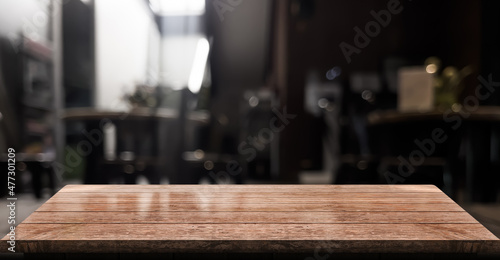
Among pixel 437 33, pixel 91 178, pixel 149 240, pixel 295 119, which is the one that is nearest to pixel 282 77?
pixel 295 119

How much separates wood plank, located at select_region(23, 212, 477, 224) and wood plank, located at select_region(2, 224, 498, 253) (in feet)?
0.22

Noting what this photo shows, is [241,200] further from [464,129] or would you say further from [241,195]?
[464,129]

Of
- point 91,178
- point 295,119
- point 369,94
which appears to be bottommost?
point 91,178

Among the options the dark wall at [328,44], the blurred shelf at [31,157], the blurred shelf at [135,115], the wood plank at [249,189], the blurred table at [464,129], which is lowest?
the blurred shelf at [31,157]

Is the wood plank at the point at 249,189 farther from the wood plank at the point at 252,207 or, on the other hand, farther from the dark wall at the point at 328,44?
the dark wall at the point at 328,44

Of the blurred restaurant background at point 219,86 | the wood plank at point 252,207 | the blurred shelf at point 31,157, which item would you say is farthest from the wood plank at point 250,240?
the blurred shelf at point 31,157

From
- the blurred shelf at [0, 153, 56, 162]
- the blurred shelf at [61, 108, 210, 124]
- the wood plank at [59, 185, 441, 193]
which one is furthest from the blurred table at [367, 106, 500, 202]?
the blurred shelf at [0, 153, 56, 162]

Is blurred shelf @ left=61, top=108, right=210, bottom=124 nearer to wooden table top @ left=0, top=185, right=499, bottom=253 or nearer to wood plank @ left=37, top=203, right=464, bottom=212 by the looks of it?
wooden table top @ left=0, top=185, right=499, bottom=253

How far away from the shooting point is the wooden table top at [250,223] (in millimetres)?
736

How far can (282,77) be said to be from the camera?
255 cm

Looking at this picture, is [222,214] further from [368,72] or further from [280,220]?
[368,72]

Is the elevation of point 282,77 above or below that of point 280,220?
above

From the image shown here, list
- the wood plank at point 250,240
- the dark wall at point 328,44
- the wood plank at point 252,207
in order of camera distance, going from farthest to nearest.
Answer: the dark wall at point 328,44 < the wood plank at point 252,207 < the wood plank at point 250,240

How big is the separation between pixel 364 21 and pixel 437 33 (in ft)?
2.05
